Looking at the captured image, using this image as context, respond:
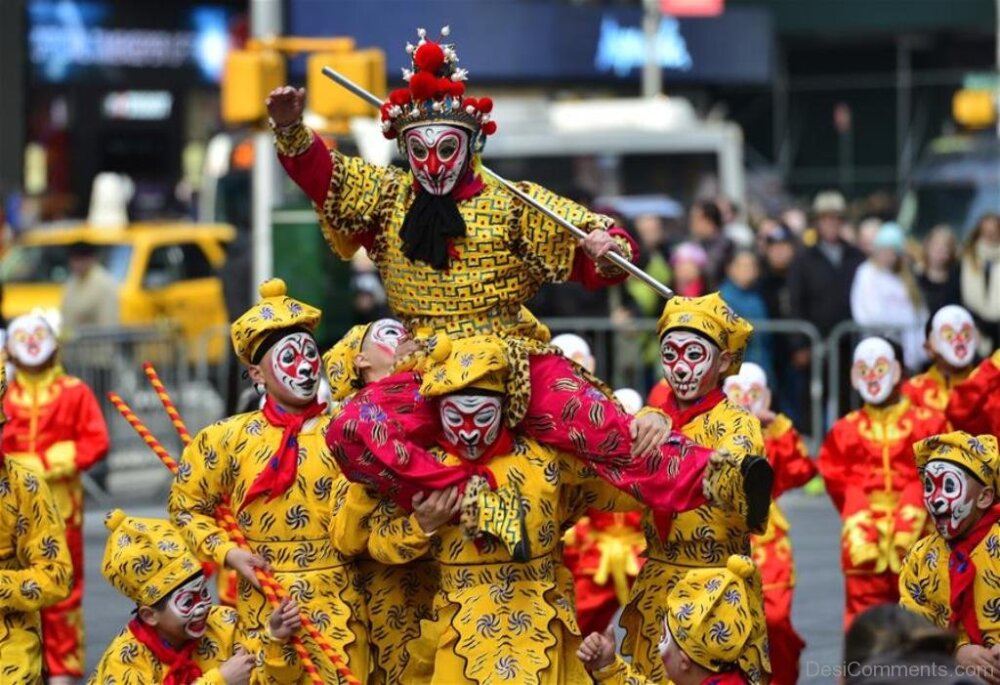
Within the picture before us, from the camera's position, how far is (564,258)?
8102 millimetres

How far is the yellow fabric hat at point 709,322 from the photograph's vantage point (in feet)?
28.7

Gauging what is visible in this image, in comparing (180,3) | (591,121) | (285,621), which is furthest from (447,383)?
(180,3)

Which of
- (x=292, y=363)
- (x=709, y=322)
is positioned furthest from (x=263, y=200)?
(x=709, y=322)

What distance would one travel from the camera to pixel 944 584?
8.37 meters

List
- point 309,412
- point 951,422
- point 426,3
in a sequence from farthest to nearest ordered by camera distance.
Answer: point 426,3 < point 951,422 < point 309,412

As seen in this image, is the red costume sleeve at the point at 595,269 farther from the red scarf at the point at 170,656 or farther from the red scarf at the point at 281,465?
the red scarf at the point at 170,656

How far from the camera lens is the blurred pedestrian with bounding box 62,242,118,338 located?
19016 mm

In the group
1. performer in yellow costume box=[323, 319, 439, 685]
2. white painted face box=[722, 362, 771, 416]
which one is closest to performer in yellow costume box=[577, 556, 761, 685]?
performer in yellow costume box=[323, 319, 439, 685]

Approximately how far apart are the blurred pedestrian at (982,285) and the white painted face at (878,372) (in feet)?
16.9

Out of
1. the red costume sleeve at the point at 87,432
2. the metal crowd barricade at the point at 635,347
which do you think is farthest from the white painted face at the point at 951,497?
the metal crowd barricade at the point at 635,347

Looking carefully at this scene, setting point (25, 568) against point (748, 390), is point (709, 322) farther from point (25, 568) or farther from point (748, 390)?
point (25, 568)

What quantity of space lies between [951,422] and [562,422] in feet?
12.2

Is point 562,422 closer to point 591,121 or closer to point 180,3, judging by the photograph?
point 591,121

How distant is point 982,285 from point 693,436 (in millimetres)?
8116
